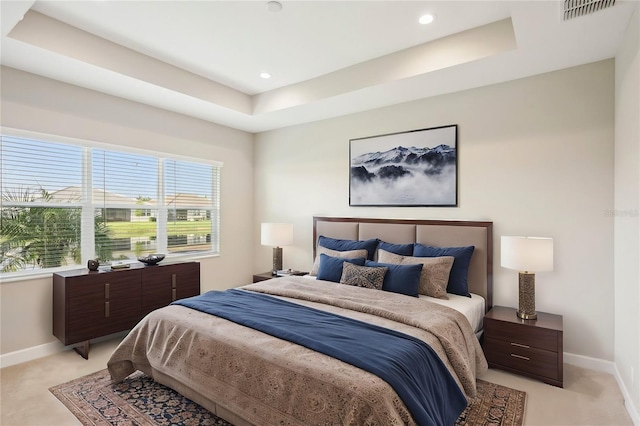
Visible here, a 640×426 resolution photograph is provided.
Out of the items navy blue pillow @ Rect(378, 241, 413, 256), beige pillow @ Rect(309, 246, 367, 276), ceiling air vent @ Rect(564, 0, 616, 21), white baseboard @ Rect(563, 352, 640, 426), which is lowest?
white baseboard @ Rect(563, 352, 640, 426)

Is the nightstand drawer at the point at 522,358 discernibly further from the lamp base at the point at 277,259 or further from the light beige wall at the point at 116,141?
the light beige wall at the point at 116,141

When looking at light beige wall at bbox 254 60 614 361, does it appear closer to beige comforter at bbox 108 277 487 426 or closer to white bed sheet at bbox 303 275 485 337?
white bed sheet at bbox 303 275 485 337

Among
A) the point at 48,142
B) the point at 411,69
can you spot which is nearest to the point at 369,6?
the point at 411,69

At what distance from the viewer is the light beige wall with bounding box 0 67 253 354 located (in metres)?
3.12

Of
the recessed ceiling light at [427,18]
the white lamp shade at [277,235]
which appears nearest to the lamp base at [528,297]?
the recessed ceiling light at [427,18]

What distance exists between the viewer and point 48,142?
10.9 feet

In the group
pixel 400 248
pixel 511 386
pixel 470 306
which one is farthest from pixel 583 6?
pixel 511 386

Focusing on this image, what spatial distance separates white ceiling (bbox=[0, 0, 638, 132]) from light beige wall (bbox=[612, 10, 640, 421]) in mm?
295

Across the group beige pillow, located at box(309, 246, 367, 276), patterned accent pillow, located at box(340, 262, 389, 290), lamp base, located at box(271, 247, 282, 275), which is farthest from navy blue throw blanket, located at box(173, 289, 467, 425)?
lamp base, located at box(271, 247, 282, 275)

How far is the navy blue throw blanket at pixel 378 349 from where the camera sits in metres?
1.70

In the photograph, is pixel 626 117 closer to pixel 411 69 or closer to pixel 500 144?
pixel 500 144

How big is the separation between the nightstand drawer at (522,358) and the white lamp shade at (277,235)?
2566 millimetres

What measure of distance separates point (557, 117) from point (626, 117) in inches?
25.3

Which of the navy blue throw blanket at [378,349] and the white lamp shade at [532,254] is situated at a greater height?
the white lamp shade at [532,254]
